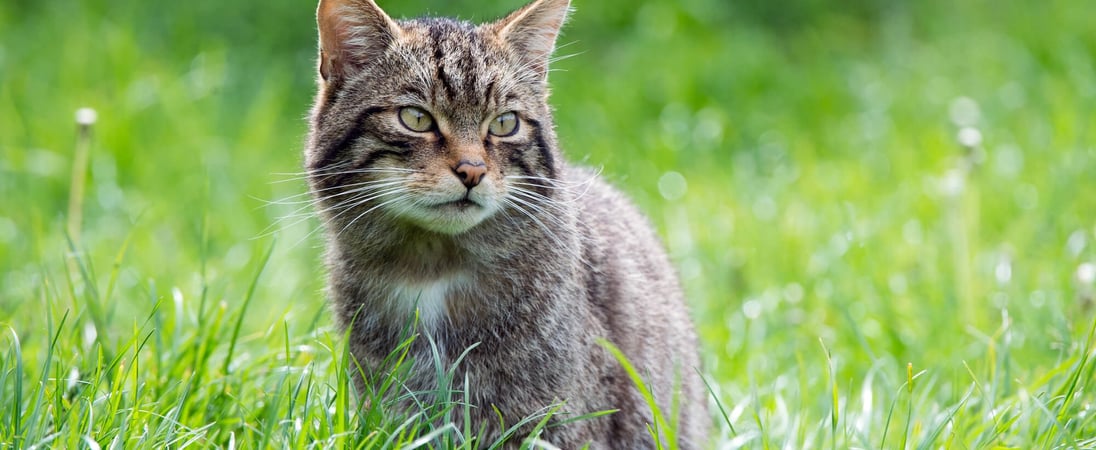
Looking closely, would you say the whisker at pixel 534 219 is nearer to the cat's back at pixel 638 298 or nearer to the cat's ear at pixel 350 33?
the cat's back at pixel 638 298

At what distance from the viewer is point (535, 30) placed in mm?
Result: 3451

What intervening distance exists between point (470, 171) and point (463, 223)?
15 centimetres

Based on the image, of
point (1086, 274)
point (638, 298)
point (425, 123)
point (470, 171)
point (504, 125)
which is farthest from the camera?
point (1086, 274)

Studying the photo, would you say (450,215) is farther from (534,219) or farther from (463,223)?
(534,219)

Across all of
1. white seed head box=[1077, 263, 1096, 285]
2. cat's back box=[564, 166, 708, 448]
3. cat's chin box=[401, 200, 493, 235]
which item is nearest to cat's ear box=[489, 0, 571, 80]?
cat's back box=[564, 166, 708, 448]

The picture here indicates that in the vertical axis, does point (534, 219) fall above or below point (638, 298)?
above

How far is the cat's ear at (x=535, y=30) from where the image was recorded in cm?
338

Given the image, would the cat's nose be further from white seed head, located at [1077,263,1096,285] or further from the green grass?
white seed head, located at [1077,263,1096,285]

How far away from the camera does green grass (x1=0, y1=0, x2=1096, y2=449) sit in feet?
10.9

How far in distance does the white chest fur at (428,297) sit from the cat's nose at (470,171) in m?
0.35

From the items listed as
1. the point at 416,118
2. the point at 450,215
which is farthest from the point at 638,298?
the point at 416,118

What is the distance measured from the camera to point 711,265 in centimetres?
545

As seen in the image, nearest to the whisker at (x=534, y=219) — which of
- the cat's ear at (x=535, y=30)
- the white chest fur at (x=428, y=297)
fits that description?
the white chest fur at (x=428, y=297)

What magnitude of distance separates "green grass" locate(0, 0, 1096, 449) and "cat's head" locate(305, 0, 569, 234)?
1.40 feet
